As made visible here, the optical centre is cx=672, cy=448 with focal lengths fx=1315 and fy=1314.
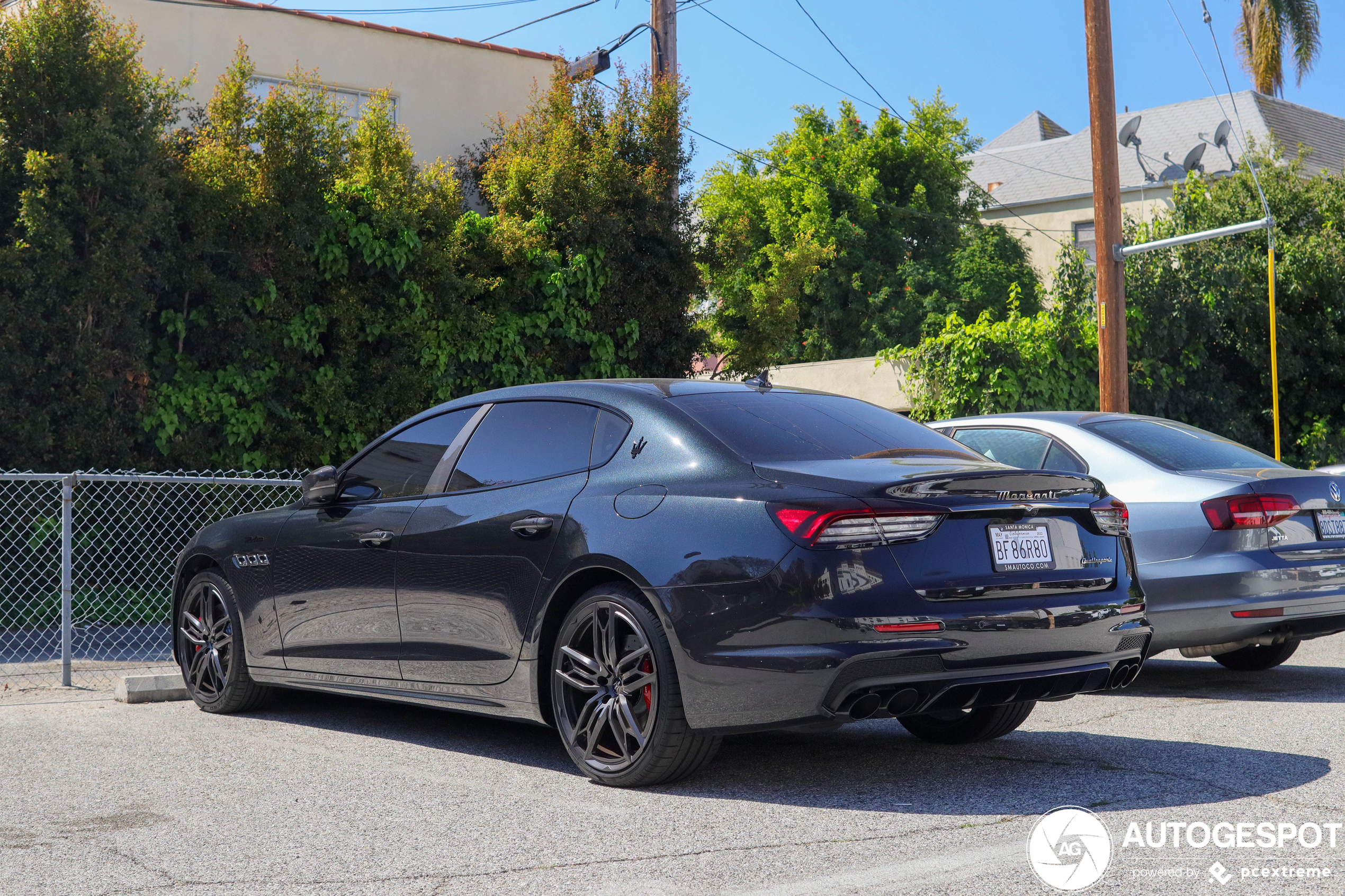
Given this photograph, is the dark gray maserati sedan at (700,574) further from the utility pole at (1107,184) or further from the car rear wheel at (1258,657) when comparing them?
the utility pole at (1107,184)

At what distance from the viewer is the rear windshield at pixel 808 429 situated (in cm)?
495

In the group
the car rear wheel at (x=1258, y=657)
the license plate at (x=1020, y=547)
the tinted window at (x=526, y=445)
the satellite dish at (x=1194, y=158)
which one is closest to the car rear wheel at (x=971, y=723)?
the license plate at (x=1020, y=547)

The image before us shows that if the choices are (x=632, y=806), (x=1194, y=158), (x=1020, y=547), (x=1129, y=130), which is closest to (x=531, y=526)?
(x=632, y=806)

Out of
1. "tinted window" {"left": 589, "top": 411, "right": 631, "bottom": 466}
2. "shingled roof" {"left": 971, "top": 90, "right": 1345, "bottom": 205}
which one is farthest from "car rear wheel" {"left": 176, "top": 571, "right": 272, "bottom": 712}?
"shingled roof" {"left": 971, "top": 90, "right": 1345, "bottom": 205}

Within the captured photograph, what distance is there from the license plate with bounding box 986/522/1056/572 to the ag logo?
0.84 meters

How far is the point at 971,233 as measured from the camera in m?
41.7

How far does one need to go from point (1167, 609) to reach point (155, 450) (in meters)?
8.15

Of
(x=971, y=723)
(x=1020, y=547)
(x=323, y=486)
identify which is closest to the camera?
(x=1020, y=547)

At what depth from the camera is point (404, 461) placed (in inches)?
239

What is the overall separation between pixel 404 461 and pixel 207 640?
1.77 metres

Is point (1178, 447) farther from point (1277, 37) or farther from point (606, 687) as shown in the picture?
point (1277, 37)

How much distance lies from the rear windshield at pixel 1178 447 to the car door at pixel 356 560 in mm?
3876

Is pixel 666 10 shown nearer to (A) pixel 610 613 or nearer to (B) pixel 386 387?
(B) pixel 386 387

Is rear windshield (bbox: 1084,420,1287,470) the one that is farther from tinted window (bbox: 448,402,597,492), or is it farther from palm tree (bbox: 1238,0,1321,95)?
palm tree (bbox: 1238,0,1321,95)
